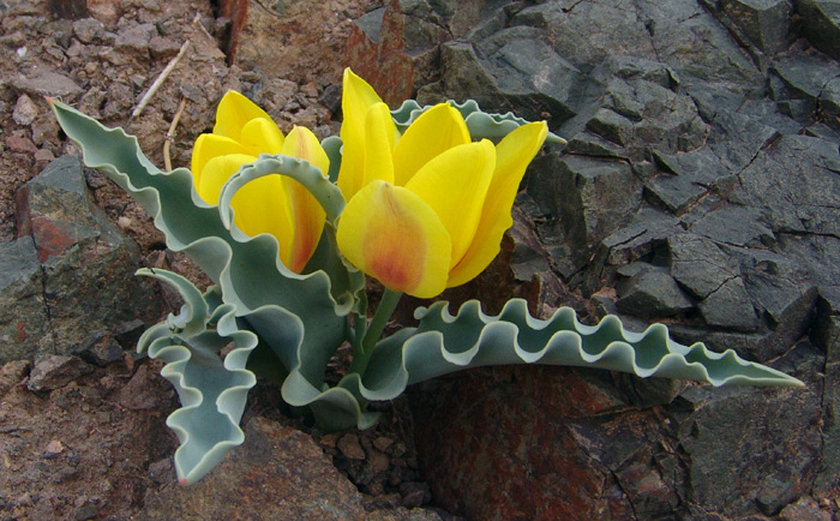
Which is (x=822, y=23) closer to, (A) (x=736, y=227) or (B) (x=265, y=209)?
(A) (x=736, y=227)

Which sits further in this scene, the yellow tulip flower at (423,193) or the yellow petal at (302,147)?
the yellow petal at (302,147)

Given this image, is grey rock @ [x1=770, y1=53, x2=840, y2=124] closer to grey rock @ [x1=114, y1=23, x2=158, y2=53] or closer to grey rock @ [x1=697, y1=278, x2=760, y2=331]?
grey rock @ [x1=697, y1=278, x2=760, y2=331]

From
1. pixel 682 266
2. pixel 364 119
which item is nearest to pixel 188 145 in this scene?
pixel 364 119

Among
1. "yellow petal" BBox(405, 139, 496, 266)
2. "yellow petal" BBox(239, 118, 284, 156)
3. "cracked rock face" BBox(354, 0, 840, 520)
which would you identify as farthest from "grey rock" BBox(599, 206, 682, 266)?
"yellow petal" BBox(239, 118, 284, 156)

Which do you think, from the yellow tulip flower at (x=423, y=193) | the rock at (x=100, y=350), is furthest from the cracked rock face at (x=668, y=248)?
the rock at (x=100, y=350)

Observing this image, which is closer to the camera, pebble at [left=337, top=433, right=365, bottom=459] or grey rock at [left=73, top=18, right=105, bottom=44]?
pebble at [left=337, top=433, right=365, bottom=459]

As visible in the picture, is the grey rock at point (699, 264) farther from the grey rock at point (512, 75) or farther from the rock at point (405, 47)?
the rock at point (405, 47)
